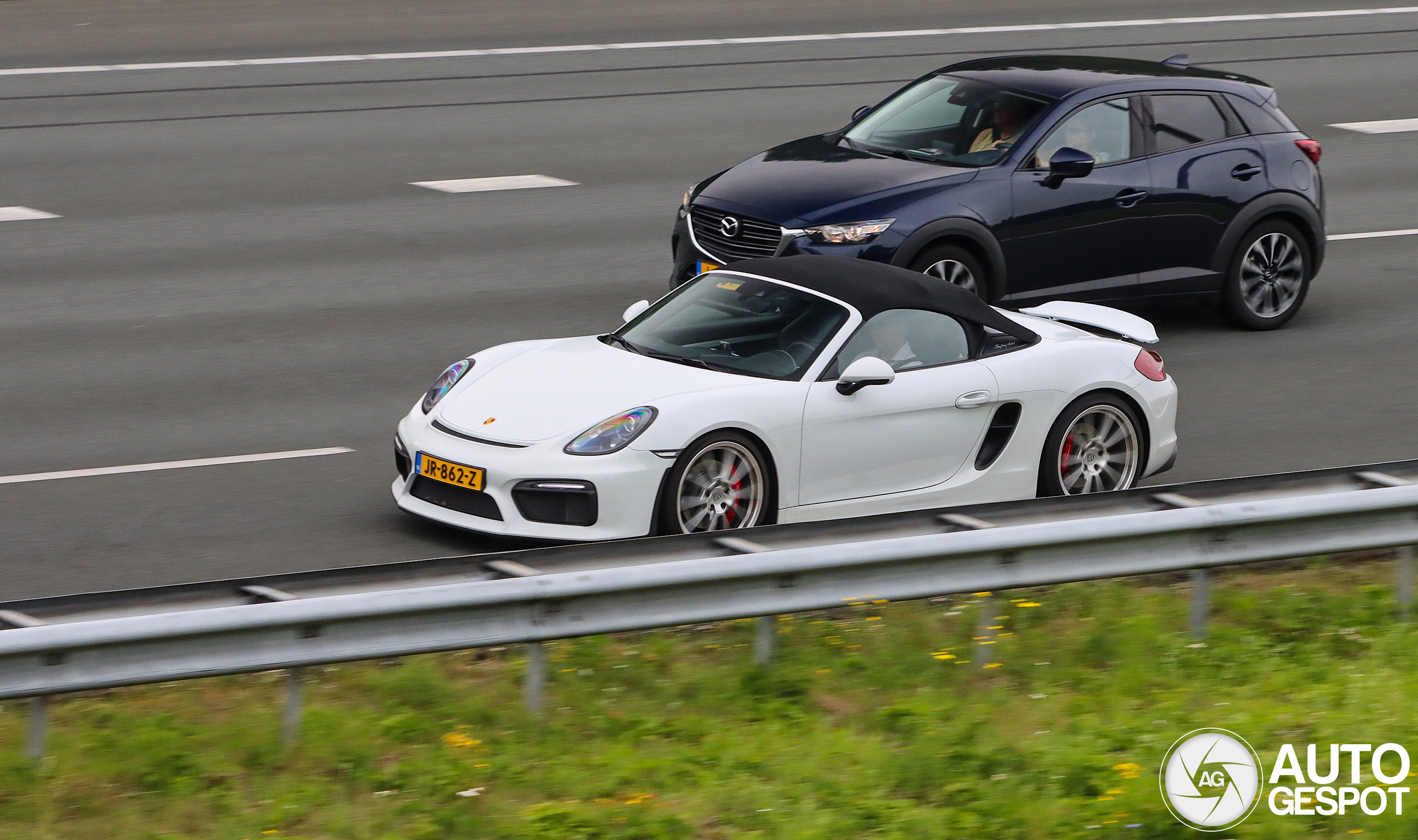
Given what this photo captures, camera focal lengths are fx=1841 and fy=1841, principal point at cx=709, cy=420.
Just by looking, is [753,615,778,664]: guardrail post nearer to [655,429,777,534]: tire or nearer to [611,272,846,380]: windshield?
[655,429,777,534]: tire

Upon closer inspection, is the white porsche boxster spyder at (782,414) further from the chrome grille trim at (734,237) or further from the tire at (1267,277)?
the tire at (1267,277)

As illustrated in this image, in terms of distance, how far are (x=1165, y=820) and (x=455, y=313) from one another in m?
8.26

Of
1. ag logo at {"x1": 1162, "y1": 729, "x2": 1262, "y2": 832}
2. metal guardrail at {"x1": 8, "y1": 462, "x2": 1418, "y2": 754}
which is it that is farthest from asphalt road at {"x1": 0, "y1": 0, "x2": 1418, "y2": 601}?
ag logo at {"x1": 1162, "y1": 729, "x2": 1262, "y2": 832}

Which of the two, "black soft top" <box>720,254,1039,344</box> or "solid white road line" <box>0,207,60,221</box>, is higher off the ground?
"black soft top" <box>720,254,1039,344</box>

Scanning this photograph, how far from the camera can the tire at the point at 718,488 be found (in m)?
8.13

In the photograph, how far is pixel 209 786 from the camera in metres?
5.58

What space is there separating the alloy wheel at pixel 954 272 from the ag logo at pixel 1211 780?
6196 mm

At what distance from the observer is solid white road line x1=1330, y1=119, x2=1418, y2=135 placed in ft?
64.9

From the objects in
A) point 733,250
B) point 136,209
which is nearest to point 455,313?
point 733,250

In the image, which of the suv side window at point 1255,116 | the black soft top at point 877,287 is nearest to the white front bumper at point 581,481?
the black soft top at point 877,287

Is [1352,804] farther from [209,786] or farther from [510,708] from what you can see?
[209,786]

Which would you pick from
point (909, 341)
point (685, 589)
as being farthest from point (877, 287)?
point (685, 589)
